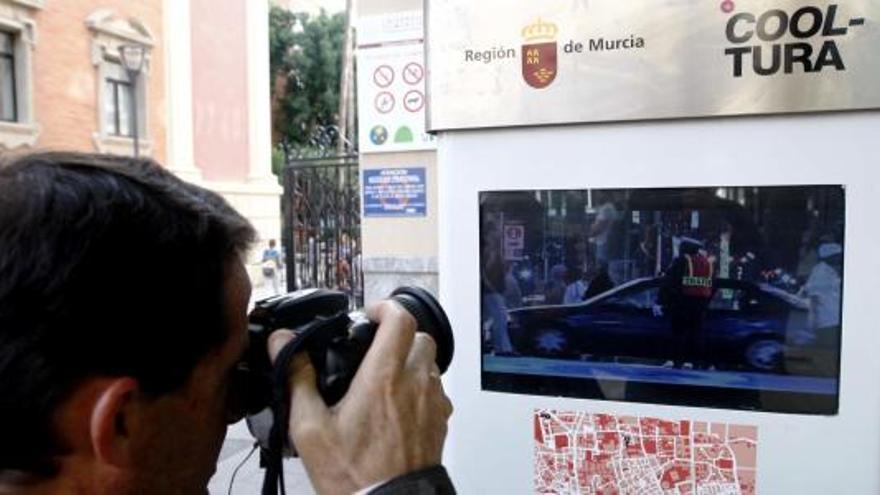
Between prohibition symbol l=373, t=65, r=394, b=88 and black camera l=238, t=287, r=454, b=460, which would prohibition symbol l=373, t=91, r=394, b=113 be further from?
black camera l=238, t=287, r=454, b=460

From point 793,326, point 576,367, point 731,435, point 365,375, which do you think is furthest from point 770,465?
point 365,375

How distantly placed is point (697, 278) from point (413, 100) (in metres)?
1.84

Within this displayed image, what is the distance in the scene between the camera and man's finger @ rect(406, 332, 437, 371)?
1102 millimetres

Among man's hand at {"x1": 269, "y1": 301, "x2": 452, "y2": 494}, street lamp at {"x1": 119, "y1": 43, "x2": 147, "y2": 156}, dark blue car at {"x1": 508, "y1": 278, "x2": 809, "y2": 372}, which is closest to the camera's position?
man's hand at {"x1": 269, "y1": 301, "x2": 452, "y2": 494}

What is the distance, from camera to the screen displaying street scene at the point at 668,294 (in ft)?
7.86

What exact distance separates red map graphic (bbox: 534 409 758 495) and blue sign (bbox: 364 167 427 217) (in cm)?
155

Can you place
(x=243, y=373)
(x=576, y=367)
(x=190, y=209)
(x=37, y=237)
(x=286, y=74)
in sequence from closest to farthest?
(x=37, y=237), (x=190, y=209), (x=243, y=373), (x=576, y=367), (x=286, y=74)

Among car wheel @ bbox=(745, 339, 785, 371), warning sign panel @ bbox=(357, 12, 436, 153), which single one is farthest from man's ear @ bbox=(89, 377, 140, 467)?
warning sign panel @ bbox=(357, 12, 436, 153)

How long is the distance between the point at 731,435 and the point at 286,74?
31.2m

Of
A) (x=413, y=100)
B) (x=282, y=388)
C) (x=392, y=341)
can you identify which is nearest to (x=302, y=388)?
(x=282, y=388)

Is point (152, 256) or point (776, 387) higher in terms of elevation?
point (152, 256)

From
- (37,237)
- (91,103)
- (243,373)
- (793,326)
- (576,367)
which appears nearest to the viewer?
(37,237)

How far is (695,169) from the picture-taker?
2438 millimetres

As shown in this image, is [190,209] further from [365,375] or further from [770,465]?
[770,465]
